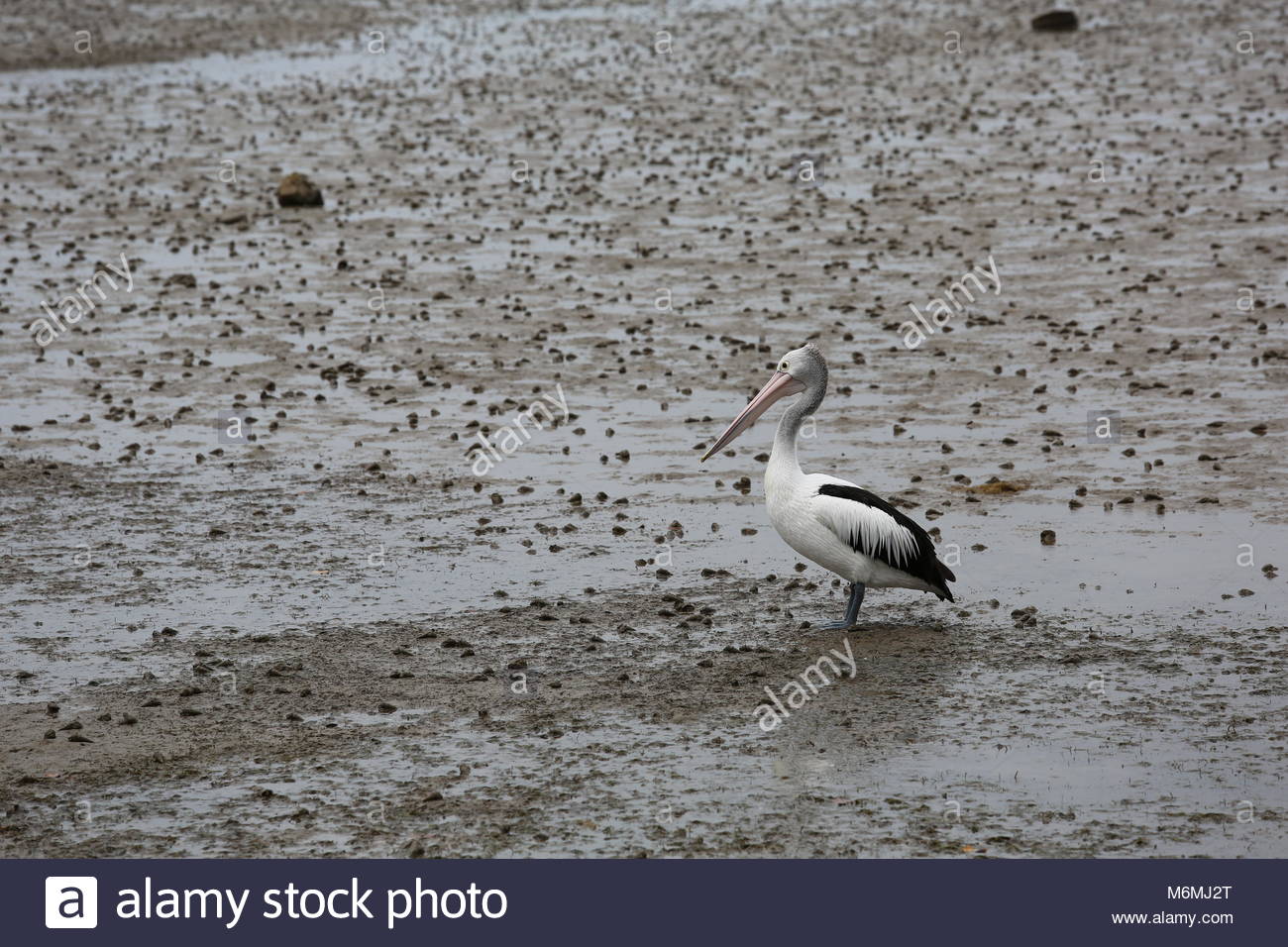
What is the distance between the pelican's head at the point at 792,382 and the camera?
51.1 ft

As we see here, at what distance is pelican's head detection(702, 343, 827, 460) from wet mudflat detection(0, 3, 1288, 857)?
1568 mm

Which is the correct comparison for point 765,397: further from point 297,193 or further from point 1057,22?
point 1057,22

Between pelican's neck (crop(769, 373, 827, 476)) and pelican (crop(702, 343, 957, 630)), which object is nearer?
pelican (crop(702, 343, 957, 630))

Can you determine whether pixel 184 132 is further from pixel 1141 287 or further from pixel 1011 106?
pixel 1141 287

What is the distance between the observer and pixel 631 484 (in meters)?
19.3

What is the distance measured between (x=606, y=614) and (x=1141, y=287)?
1477 cm

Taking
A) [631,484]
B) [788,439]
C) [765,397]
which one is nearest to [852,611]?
[788,439]

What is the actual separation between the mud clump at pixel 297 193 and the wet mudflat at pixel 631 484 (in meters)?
0.63

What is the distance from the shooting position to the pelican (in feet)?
47.7

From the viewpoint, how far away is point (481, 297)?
2791cm

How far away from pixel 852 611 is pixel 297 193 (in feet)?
75.0

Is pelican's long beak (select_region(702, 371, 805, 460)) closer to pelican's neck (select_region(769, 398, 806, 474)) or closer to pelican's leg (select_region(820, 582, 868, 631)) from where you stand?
pelican's neck (select_region(769, 398, 806, 474))

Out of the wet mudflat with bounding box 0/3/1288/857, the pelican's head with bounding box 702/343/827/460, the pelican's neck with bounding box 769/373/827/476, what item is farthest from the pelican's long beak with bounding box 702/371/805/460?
the wet mudflat with bounding box 0/3/1288/857
